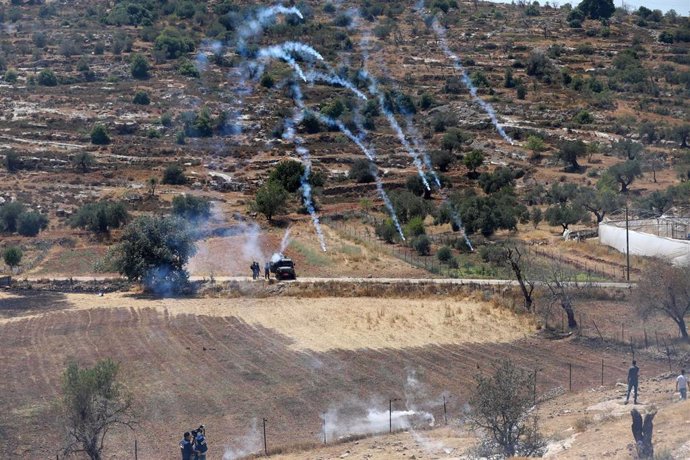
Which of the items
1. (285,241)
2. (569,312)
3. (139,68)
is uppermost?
(139,68)

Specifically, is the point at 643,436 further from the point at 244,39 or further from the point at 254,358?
the point at 244,39

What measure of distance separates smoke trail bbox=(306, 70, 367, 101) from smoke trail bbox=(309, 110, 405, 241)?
8.37 m

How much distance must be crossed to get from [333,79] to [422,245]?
58.3m

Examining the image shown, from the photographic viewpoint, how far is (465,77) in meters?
119

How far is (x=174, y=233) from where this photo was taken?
5028 cm

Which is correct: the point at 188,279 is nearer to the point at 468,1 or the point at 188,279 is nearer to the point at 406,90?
the point at 406,90

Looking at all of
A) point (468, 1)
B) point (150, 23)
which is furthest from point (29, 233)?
point (468, 1)

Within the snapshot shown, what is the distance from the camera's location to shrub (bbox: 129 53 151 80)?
367 ft

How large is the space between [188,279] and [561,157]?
4890 centimetres

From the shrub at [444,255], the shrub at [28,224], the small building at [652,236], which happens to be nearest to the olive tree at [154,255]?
the shrub at [444,255]

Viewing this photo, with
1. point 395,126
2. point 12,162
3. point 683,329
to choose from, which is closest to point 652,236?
point 683,329

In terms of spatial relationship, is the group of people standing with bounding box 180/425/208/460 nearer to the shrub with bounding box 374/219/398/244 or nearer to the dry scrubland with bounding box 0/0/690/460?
the dry scrubland with bounding box 0/0/690/460

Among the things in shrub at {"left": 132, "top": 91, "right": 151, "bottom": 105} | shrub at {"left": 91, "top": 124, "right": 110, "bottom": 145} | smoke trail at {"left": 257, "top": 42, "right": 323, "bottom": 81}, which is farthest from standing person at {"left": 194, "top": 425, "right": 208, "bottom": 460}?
smoke trail at {"left": 257, "top": 42, "right": 323, "bottom": 81}

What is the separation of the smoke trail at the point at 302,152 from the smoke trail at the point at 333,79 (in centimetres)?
493
